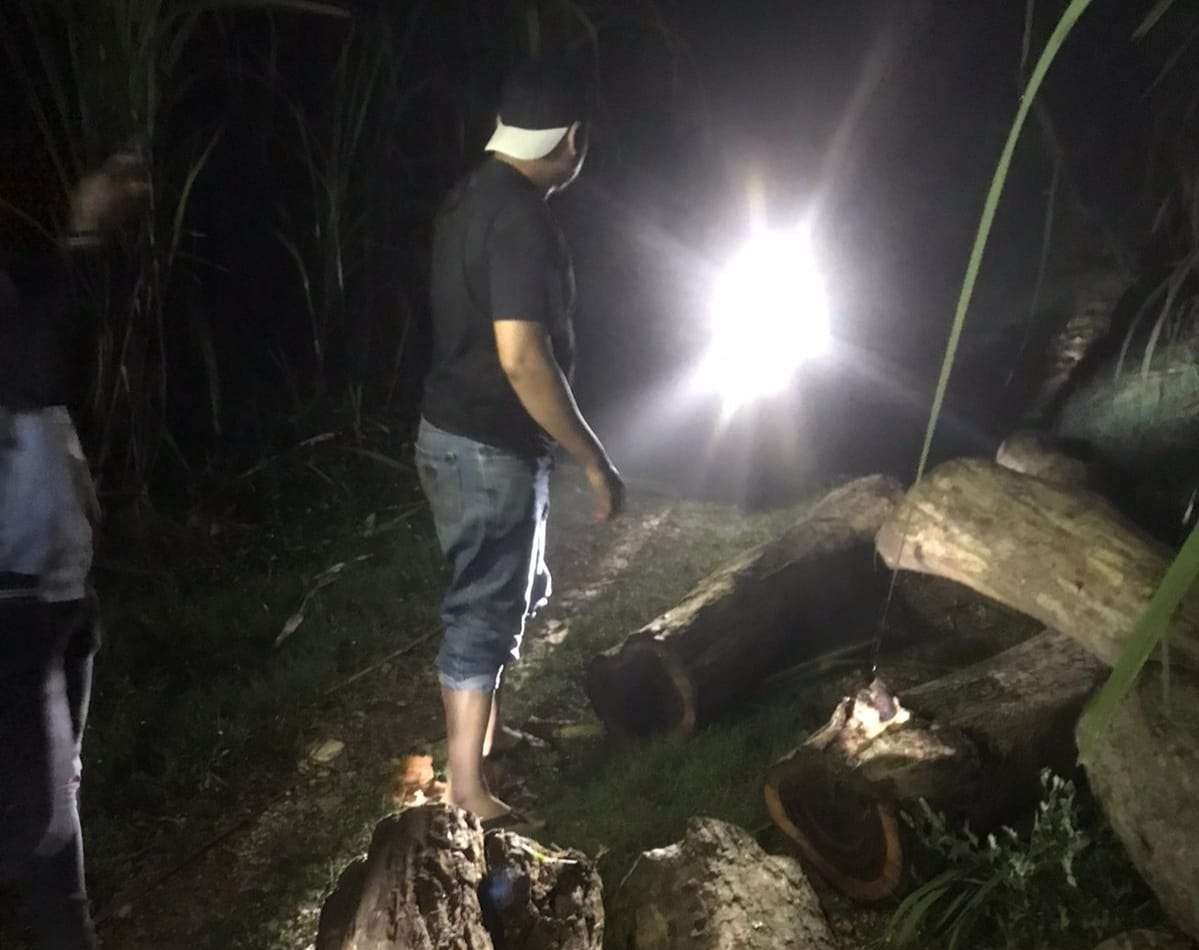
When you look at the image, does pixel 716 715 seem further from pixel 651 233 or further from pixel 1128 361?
pixel 651 233

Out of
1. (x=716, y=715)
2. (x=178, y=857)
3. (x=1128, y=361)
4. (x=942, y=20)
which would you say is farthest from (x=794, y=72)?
(x=178, y=857)

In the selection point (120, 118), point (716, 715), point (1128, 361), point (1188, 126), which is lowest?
point (716, 715)

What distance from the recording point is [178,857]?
7.32ft

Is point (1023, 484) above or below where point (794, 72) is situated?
below

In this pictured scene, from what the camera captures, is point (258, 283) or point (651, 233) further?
point (651, 233)

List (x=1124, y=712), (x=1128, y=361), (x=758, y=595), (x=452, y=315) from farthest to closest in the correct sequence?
1. (x=1128, y=361)
2. (x=758, y=595)
3. (x=452, y=315)
4. (x=1124, y=712)

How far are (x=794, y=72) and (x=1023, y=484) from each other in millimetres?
3151

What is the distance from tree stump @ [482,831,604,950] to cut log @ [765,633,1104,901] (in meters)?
0.55

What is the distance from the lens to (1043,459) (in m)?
3.51

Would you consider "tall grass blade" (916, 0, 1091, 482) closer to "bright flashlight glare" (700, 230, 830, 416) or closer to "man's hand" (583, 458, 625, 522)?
"man's hand" (583, 458, 625, 522)

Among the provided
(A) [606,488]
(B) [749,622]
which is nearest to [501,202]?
(A) [606,488]

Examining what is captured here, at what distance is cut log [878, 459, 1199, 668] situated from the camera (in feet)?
6.96

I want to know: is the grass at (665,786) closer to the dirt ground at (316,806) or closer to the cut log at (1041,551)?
the dirt ground at (316,806)

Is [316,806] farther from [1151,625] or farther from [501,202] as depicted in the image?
[1151,625]
